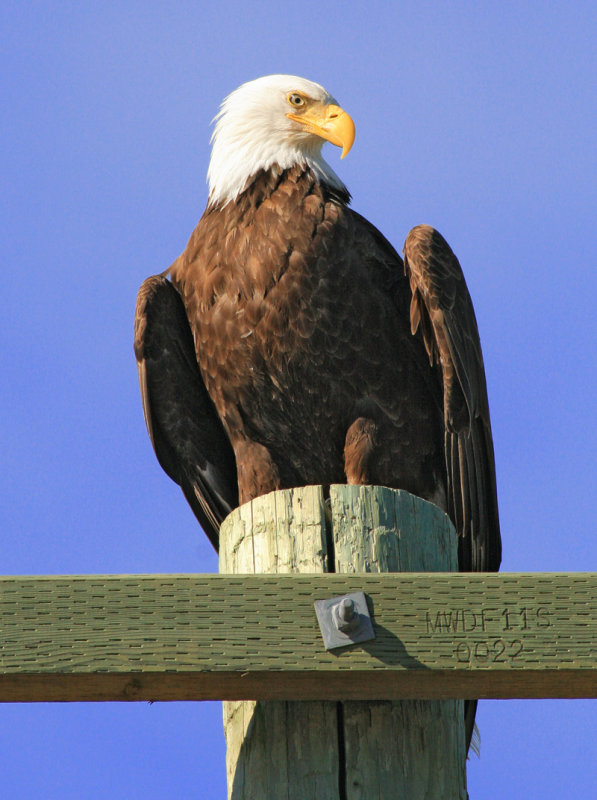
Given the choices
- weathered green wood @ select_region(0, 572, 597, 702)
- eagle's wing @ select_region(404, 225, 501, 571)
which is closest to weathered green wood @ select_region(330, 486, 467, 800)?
weathered green wood @ select_region(0, 572, 597, 702)

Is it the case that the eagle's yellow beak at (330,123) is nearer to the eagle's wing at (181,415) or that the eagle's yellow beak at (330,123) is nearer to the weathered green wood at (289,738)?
the eagle's wing at (181,415)

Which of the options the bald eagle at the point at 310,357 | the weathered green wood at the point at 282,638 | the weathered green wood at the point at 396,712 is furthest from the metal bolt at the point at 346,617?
the bald eagle at the point at 310,357

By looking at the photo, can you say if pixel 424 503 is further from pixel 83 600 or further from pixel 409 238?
pixel 409 238

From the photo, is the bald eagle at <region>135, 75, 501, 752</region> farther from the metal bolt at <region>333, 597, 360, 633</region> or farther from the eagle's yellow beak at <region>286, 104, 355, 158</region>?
the metal bolt at <region>333, 597, 360, 633</region>

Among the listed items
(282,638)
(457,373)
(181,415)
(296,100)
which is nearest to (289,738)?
(282,638)

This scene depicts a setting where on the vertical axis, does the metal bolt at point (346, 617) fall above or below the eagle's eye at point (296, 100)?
below

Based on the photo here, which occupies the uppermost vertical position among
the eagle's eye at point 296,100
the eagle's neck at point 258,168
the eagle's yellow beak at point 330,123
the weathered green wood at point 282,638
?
the eagle's eye at point 296,100
